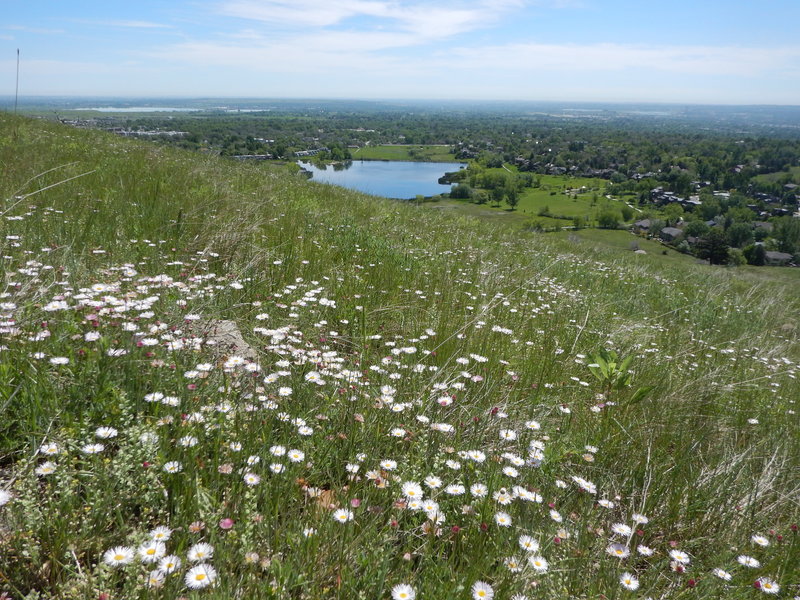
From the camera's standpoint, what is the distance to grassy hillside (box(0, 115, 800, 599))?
1735 mm

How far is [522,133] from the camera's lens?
627 feet

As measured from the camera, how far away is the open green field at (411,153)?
104125 millimetres

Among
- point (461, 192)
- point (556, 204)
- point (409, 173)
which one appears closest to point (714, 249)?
point (556, 204)

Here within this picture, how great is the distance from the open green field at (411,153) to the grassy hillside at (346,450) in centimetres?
9388

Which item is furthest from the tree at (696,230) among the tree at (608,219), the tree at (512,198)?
the tree at (512,198)

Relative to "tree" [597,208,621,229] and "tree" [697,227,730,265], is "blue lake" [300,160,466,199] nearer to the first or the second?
"tree" [597,208,621,229]

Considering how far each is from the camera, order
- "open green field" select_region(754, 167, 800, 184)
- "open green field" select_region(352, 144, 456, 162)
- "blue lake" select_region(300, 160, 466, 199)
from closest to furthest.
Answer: "blue lake" select_region(300, 160, 466, 199) < "open green field" select_region(352, 144, 456, 162) < "open green field" select_region(754, 167, 800, 184)

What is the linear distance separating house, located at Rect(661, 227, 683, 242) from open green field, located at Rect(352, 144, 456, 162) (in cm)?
5385

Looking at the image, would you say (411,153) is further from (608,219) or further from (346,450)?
(346,450)

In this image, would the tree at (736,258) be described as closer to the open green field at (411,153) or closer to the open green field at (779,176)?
the open green field at (411,153)

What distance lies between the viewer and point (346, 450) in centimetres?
248

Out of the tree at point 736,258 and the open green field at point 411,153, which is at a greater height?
the open green field at point 411,153

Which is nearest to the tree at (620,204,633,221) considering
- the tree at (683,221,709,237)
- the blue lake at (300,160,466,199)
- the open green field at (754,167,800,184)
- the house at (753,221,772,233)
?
the tree at (683,221,709,237)

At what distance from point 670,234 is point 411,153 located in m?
66.2
